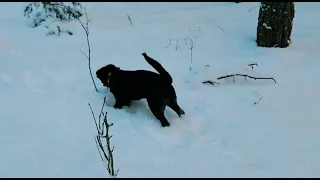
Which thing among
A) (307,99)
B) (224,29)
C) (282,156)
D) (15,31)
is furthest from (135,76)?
(15,31)

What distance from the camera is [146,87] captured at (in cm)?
421

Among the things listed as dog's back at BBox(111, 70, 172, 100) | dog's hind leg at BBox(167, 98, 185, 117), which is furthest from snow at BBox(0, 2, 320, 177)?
dog's back at BBox(111, 70, 172, 100)

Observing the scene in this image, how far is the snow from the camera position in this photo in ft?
11.5

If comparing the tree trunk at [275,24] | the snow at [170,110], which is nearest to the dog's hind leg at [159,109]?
the snow at [170,110]

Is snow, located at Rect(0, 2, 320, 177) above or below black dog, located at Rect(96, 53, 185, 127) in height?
below

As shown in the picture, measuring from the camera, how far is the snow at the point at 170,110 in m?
3.51

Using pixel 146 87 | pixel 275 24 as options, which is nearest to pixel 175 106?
pixel 146 87

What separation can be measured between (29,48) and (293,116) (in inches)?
171

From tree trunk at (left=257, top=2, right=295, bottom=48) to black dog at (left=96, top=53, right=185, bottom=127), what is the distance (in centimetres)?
261

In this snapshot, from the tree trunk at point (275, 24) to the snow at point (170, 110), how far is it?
0.60 feet

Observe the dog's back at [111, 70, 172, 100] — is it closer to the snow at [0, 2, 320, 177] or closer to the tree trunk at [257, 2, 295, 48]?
the snow at [0, 2, 320, 177]

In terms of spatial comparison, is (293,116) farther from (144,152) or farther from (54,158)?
(54,158)

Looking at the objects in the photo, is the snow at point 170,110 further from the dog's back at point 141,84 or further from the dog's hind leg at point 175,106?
the dog's back at point 141,84

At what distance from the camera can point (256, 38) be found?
257 inches
